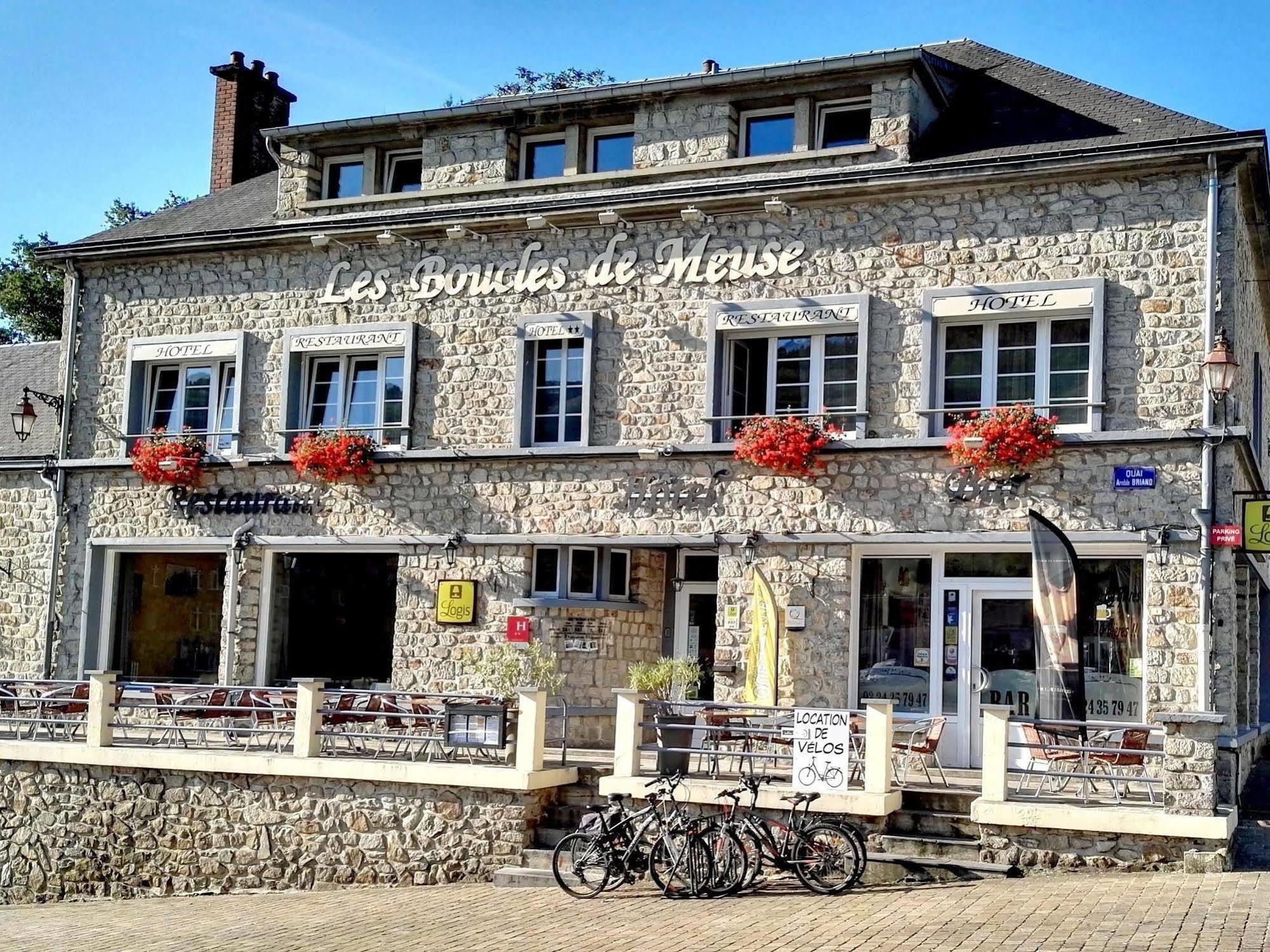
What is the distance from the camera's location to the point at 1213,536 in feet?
45.3

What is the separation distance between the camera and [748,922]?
10570 millimetres

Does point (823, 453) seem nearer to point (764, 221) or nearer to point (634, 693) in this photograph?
point (764, 221)

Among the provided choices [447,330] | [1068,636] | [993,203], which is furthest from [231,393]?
[1068,636]

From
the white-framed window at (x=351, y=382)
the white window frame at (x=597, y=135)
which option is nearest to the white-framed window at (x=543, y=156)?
the white window frame at (x=597, y=135)

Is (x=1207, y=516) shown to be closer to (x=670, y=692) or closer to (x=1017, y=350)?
(x=1017, y=350)

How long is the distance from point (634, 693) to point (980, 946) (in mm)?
4534

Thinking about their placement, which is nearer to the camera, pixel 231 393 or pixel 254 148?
pixel 231 393

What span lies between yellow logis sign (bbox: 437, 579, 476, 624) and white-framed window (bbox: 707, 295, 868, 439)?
331 cm

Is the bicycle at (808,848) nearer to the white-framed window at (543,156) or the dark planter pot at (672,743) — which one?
the dark planter pot at (672,743)

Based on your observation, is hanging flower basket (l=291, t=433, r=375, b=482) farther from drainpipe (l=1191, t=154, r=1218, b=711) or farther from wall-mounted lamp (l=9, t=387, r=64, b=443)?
drainpipe (l=1191, t=154, r=1218, b=711)

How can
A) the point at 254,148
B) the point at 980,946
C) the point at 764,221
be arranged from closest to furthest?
the point at 980,946, the point at 764,221, the point at 254,148

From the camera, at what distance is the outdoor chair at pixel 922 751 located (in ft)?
42.3

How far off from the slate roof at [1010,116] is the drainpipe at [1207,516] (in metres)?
1.22

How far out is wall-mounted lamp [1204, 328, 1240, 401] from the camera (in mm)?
13547
